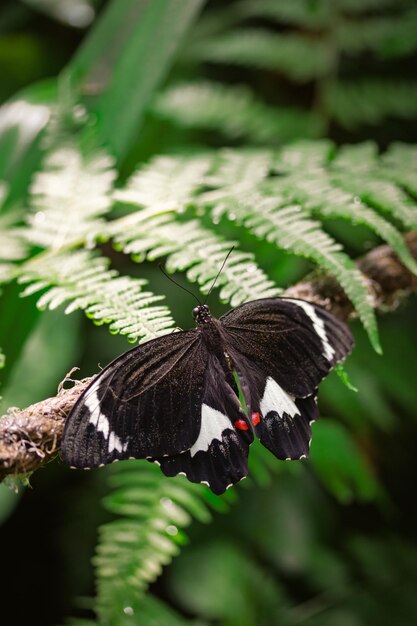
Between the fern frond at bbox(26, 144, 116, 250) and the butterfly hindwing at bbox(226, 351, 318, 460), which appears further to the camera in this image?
the fern frond at bbox(26, 144, 116, 250)

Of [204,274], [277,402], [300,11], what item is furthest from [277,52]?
[277,402]


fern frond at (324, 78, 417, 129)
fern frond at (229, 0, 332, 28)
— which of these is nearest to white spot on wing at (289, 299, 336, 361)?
fern frond at (324, 78, 417, 129)

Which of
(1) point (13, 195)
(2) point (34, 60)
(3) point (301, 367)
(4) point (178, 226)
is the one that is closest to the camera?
Answer: (3) point (301, 367)

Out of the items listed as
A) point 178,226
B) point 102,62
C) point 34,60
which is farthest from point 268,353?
point 34,60

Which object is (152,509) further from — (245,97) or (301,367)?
(245,97)

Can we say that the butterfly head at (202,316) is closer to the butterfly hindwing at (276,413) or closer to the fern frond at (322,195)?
the butterfly hindwing at (276,413)

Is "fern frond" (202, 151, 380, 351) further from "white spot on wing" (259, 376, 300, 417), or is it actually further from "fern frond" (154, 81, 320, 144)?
"fern frond" (154, 81, 320, 144)
